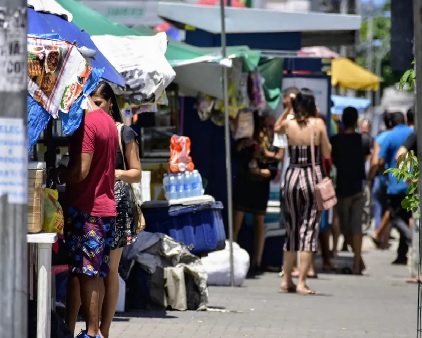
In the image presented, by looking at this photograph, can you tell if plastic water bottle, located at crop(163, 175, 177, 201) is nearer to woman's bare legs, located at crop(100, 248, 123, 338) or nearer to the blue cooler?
the blue cooler

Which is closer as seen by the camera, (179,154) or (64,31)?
(64,31)

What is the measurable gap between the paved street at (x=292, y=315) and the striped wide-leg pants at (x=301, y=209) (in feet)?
1.80

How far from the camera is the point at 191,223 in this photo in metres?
11.4

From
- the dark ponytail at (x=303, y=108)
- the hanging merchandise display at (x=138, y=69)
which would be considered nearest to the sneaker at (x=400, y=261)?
the dark ponytail at (x=303, y=108)

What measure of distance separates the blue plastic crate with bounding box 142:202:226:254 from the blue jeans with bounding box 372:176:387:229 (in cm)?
793

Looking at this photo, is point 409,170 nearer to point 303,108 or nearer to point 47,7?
point 47,7

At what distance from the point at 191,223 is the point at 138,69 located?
181cm

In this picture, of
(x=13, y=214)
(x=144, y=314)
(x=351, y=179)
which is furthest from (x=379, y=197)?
(x=13, y=214)

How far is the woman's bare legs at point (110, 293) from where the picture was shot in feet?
27.3

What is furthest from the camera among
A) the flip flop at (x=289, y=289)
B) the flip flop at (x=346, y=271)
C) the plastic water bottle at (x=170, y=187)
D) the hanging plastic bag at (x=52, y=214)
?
the flip flop at (x=346, y=271)

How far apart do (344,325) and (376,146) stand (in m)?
7.37

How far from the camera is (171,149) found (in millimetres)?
11922

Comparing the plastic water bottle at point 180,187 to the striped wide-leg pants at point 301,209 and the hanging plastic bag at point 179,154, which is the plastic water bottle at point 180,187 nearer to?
the hanging plastic bag at point 179,154

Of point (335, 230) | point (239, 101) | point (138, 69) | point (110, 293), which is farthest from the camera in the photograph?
point (335, 230)
